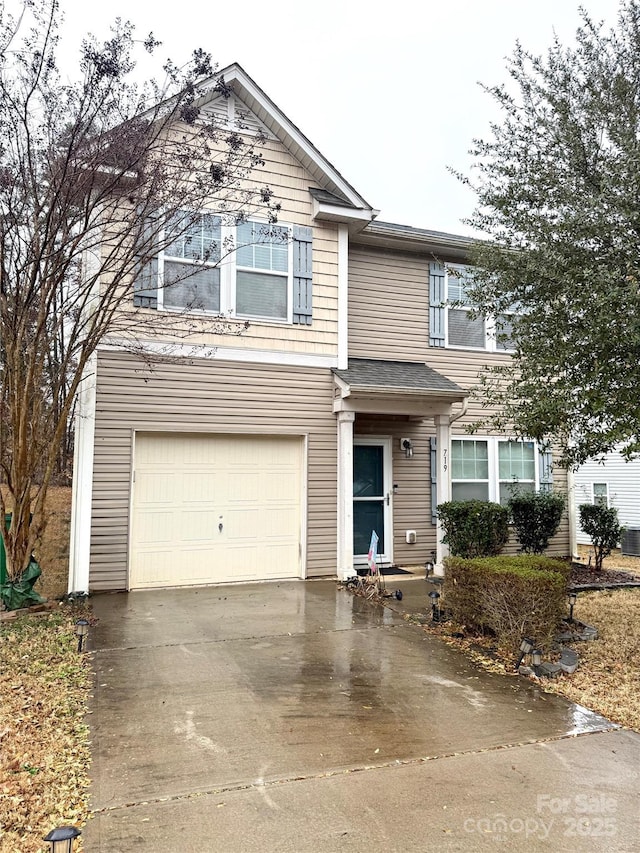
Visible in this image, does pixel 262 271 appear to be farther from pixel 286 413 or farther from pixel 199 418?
pixel 199 418

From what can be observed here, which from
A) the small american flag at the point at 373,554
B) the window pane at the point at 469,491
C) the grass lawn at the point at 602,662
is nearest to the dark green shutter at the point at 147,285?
the small american flag at the point at 373,554

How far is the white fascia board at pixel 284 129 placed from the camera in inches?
327

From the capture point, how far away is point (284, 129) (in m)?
8.55

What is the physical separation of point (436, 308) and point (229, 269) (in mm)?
3857

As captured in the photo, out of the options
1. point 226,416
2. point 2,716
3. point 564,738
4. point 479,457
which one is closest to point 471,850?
point 564,738

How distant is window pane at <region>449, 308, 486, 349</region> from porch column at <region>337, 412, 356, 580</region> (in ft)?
9.70

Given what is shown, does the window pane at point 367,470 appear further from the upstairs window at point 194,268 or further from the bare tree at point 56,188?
the bare tree at point 56,188

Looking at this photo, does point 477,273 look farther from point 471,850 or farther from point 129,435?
point 471,850

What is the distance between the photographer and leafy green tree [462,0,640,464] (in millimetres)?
5195

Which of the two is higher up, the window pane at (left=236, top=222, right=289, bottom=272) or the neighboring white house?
the window pane at (left=236, top=222, right=289, bottom=272)

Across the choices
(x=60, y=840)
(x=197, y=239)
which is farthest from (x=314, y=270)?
(x=60, y=840)

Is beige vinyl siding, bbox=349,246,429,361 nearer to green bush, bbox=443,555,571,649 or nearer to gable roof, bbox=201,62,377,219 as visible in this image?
gable roof, bbox=201,62,377,219

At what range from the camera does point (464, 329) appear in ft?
34.6

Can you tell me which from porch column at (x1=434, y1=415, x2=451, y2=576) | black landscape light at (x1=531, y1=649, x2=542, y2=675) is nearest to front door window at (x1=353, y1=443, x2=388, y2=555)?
porch column at (x1=434, y1=415, x2=451, y2=576)
